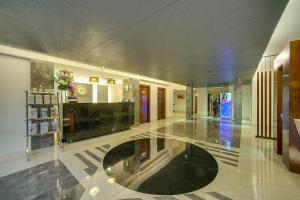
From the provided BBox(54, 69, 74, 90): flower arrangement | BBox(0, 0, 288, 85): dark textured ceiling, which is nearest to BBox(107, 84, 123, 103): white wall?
BBox(54, 69, 74, 90): flower arrangement

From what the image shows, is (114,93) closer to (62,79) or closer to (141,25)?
(62,79)

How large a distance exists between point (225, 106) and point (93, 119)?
974 cm

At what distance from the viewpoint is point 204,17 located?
211cm

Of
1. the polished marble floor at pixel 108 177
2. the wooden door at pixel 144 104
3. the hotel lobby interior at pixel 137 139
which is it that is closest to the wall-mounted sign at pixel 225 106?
the hotel lobby interior at pixel 137 139

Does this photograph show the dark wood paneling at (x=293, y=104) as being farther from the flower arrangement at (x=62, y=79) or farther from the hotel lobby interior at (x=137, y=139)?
the flower arrangement at (x=62, y=79)

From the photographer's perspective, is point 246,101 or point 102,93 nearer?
point 102,93

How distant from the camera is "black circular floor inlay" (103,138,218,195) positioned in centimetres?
238

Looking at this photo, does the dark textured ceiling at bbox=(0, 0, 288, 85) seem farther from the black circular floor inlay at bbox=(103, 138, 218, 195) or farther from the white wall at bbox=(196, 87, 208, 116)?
the white wall at bbox=(196, 87, 208, 116)

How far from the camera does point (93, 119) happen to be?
5.50 meters

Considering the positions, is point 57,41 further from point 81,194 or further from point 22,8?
point 81,194

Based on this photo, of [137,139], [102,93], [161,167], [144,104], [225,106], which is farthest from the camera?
[225,106]

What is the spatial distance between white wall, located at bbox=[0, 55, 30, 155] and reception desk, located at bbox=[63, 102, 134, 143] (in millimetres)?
1114

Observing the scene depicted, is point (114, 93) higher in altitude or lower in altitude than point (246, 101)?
higher

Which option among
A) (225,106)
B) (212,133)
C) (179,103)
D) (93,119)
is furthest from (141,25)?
(179,103)
